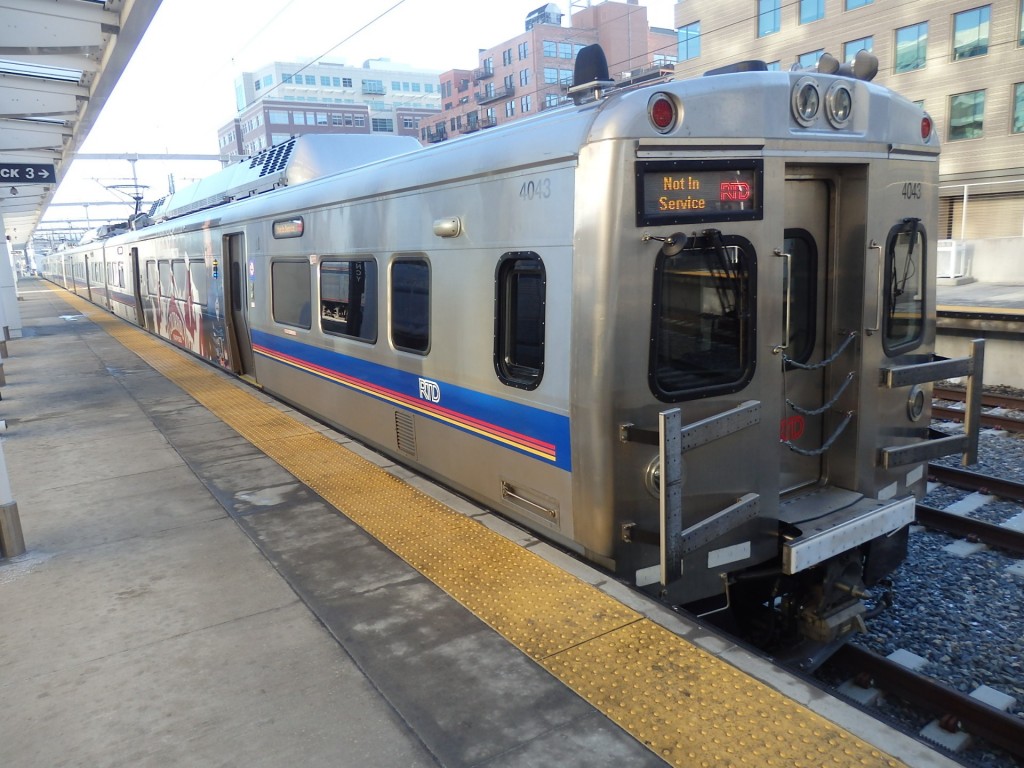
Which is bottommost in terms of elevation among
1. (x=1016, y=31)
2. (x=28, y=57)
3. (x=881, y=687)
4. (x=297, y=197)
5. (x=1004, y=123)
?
(x=881, y=687)

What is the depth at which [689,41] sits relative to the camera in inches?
1570

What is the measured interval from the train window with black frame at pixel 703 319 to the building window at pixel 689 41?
40.2 metres

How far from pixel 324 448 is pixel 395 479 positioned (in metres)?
1.38

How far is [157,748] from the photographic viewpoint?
10.0 ft

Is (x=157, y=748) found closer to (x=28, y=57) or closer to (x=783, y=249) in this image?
(x=783, y=249)

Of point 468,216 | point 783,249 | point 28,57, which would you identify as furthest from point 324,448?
point 28,57

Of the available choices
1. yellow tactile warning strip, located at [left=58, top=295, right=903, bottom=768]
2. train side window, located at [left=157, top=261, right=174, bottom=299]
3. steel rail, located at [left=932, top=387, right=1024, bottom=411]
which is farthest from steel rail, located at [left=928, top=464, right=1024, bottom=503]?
train side window, located at [left=157, top=261, right=174, bottom=299]

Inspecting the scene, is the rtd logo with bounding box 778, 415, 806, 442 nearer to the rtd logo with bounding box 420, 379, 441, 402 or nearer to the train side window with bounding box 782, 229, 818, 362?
the train side window with bounding box 782, 229, 818, 362

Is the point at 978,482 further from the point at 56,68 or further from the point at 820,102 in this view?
the point at 56,68

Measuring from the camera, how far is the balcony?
235 ft

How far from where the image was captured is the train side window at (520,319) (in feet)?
14.2

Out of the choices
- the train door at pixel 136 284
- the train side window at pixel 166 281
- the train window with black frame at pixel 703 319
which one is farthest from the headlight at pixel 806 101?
the train door at pixel 136 284

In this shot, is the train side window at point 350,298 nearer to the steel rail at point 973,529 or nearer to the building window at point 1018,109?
the steel rail at point 973,529

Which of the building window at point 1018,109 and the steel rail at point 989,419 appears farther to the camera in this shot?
the building window at point 1018,109
